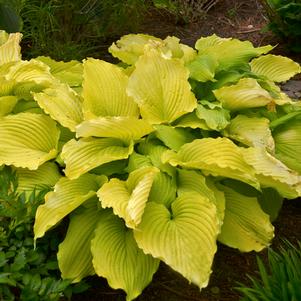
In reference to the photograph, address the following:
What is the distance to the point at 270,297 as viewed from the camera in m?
1.93


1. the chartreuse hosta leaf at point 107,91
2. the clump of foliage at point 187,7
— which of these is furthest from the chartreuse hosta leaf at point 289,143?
the clump of foliage at point 187,7

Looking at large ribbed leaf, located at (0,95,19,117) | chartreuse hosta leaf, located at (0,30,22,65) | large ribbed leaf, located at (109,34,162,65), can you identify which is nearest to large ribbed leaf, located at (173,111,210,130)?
large ribbed leaf, located at (109,34,162,65)

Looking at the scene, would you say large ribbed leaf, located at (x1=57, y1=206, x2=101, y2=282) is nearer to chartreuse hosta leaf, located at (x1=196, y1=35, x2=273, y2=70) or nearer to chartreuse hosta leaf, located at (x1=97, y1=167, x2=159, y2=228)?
chartreuse hosta leaf, located at (x1=97, y1=167, x2=159, y2=228)

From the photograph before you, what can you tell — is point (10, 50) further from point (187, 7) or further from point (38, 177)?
point (187, 7)

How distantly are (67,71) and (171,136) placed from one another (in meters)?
0.85

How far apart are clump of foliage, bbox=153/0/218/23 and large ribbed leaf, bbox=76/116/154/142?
7.95 feet

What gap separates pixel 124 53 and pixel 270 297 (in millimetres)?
1489

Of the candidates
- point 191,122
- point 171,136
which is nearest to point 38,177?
point 171,136

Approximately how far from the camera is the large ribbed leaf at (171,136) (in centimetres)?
241

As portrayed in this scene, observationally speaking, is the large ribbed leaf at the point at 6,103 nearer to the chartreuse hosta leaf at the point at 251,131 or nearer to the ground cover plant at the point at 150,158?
the ground cover plant at the point at 150,158

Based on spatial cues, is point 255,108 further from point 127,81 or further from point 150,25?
point 150,25

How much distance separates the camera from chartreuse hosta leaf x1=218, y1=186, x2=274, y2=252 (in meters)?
2.26

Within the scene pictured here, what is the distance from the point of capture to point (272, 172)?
2.21m

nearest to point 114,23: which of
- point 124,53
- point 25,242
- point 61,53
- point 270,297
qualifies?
point 61,53
